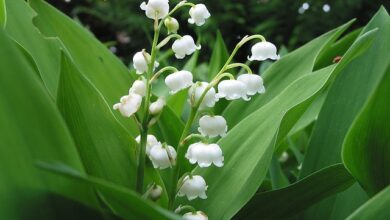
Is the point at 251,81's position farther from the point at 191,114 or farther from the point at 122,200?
the point at 122,200

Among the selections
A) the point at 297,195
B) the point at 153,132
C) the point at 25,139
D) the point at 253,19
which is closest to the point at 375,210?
the point at 297,195

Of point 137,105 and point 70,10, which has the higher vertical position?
point 137,105

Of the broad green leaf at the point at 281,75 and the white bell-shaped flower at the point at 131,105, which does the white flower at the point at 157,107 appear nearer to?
the white bell-shaped flower at the point at 131,105

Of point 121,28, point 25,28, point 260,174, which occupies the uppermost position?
point 25,28

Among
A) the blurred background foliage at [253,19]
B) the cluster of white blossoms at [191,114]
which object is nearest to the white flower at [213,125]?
the cluster of white blossoms at [191,114]

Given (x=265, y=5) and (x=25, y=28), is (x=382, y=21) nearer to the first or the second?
(x=25, y=28)

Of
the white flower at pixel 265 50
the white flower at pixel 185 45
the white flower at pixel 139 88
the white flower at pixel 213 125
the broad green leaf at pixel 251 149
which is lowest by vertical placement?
the broad green leaf at pixel 251 149

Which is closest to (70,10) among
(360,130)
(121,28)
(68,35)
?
(121,28)
